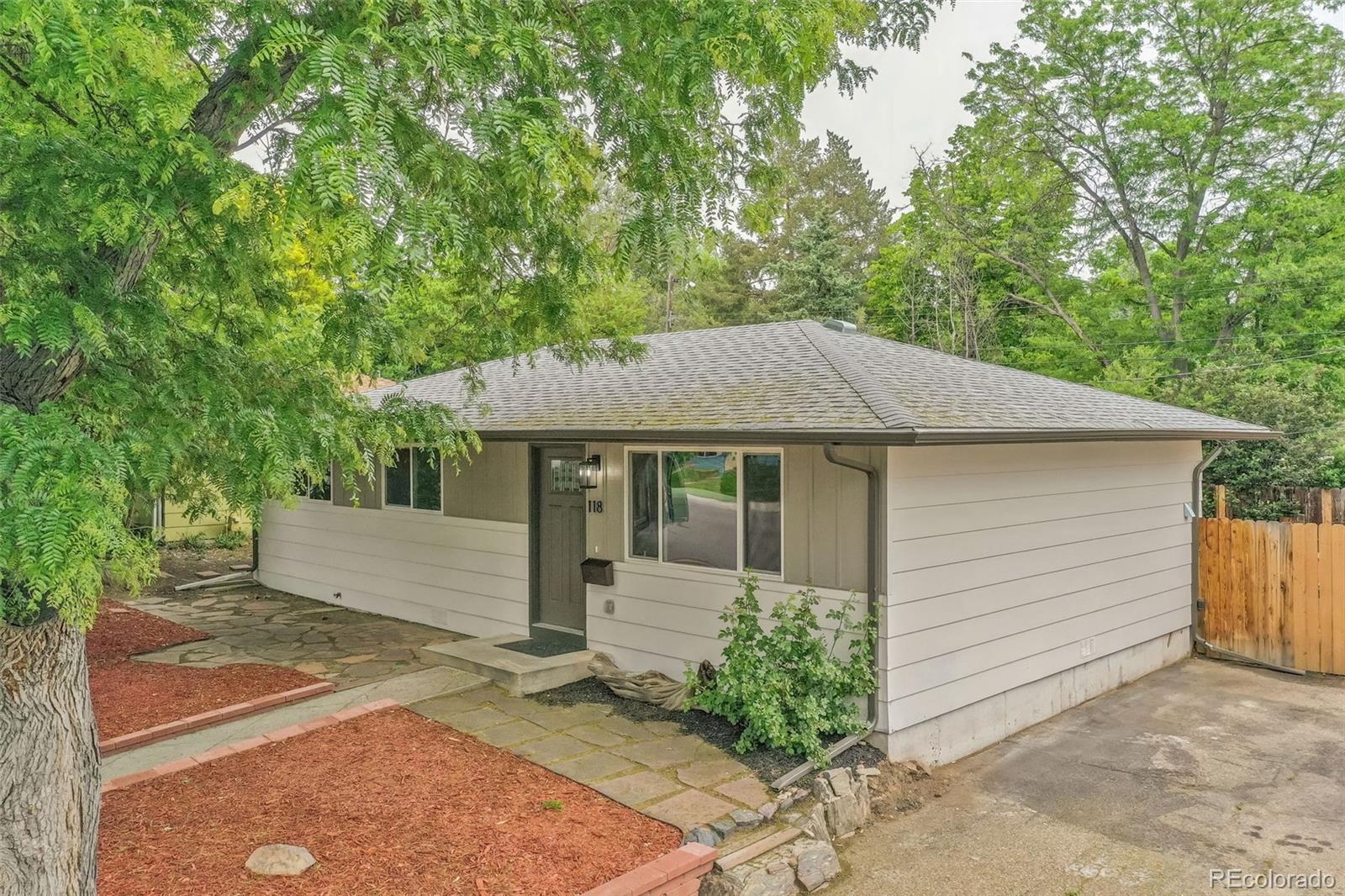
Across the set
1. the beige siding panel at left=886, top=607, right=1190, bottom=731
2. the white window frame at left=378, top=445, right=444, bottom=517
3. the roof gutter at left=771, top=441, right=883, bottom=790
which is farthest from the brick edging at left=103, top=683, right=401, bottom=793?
the beige siding panel at left=886, top=607, right=1190, bottom=731

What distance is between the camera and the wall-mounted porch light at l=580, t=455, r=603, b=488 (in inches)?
276

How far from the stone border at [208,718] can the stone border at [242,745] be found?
1.21 feet

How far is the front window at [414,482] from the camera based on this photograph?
29.0 feet

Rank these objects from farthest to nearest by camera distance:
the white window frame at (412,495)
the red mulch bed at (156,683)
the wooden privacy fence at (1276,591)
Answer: the white window frame at (412,495)
the wooden privacy fence at (1276,591)
the red mulch bed at (156,683)

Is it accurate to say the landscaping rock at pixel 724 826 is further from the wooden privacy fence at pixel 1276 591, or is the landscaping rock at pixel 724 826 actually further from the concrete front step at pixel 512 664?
the wooden privacy fence at pixel 1276 591

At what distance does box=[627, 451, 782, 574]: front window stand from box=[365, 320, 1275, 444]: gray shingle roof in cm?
44

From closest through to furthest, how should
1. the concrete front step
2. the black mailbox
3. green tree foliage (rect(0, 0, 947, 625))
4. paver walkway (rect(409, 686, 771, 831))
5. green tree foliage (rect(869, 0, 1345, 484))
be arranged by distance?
green tree foliage (rect(0, 0, 947, 625)), paver walkway (rect(409, 686, 771, 831)), the concrete front step, the black mailbox, green tree foliage (rect(869, 0, 1345, 484))

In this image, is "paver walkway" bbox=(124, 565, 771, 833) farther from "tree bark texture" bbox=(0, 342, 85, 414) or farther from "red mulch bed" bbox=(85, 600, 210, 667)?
"tree bark texture" bbox=(0, 342, 85, 414)

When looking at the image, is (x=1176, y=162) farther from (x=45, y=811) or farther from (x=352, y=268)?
(x=45, y=811)

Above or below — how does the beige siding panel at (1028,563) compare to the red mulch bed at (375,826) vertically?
above

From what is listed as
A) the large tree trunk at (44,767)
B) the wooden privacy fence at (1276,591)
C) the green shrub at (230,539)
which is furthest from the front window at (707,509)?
the green shrub at (230,539)

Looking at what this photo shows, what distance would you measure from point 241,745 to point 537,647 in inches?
104

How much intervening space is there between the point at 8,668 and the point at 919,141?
20.5 meters

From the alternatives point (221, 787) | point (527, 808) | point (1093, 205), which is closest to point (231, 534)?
point (221, 787)
